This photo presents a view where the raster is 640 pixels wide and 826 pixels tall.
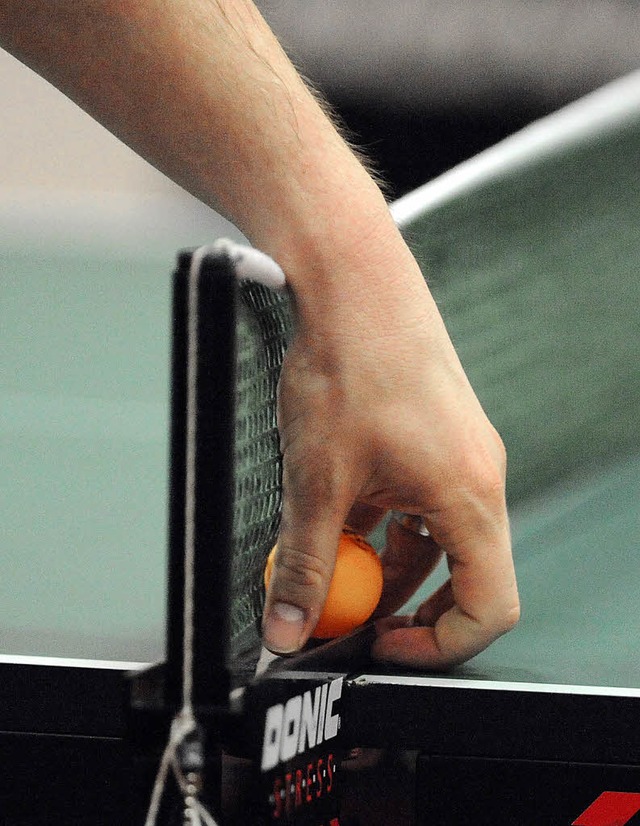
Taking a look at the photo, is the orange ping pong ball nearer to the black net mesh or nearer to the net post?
the black net mesh

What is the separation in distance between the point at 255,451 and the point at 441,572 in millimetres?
684

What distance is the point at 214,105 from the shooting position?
2.32ft

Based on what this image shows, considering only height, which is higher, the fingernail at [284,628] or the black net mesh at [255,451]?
the black net mesh at [255,451]

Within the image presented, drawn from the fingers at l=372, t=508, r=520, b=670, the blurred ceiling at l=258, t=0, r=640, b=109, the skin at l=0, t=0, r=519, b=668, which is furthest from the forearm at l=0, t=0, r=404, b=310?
the blurred ceiling at l=258, t=0, r=640, b=109

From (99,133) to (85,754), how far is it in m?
2.15

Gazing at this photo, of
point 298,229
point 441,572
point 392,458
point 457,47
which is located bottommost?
point 441,572

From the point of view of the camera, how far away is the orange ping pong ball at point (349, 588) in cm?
80

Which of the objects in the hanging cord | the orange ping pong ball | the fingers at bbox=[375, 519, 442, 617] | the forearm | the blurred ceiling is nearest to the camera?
the hanging cord

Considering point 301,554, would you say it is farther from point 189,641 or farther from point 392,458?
point 189,641

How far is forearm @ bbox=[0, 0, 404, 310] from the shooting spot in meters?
0.69

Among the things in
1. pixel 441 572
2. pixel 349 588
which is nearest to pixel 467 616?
pixel 349 588

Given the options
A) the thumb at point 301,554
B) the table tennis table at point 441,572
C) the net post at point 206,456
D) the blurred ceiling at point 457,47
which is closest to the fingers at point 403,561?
the table tennis table at point 441,572

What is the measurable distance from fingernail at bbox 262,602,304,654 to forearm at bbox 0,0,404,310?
204mm

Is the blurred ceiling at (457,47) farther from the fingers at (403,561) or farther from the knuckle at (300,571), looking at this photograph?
the knuckle at (300,571)
